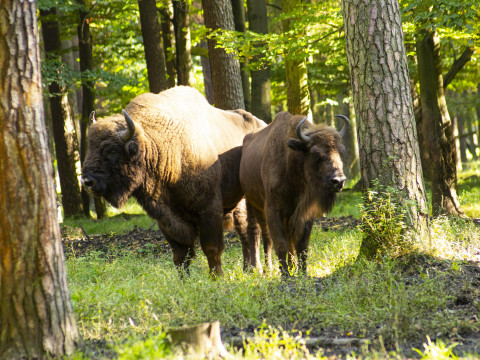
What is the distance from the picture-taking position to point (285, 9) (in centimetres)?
1420

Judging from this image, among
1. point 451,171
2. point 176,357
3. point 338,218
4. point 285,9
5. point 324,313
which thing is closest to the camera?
point 176,357

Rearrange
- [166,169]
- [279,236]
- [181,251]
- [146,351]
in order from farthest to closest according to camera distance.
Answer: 1. [181,251]
2. [166,169]
3. [279,236]
4. [146,351]

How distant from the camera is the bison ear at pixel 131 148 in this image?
7422 millimetres

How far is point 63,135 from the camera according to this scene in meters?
17.1

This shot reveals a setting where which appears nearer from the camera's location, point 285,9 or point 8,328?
point 8,328

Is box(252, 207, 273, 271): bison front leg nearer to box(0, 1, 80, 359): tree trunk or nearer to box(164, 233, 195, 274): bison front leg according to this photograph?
box(164, 233, 195, 274): bison front leg

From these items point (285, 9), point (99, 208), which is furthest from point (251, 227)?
point (99, 208)

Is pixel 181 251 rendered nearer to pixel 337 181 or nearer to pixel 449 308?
pixel 337 181

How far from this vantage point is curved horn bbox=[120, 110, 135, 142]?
7312 mm

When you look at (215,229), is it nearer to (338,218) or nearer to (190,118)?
(190,118)

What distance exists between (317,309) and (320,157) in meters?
2.55

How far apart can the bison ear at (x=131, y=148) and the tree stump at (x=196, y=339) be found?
157 inches

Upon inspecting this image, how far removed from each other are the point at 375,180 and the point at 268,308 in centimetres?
220

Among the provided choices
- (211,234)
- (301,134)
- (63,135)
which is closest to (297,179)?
(301,134)
